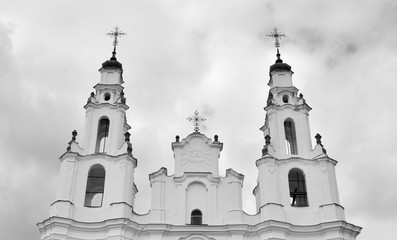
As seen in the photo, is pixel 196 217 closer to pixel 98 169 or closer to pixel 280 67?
pixel 98 169

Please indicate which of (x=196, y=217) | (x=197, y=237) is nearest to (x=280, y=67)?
(x=196, y=217)

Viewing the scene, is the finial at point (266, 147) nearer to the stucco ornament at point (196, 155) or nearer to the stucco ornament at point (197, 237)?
the stucco ornament at point (196, 155)

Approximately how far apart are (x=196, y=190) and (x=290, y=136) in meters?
6.31

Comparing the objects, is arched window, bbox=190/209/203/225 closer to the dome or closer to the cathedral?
the cathedral

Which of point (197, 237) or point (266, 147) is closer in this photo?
point (197, 237)

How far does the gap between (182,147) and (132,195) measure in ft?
10.6

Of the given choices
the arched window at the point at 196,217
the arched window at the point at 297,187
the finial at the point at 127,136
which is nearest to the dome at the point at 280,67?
the arched window at the point at 297,187

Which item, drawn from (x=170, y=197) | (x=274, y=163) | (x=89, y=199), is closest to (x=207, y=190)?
(x=170, y=197)

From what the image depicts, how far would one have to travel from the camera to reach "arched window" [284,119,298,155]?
29156 millimetres

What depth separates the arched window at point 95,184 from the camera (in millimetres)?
27156

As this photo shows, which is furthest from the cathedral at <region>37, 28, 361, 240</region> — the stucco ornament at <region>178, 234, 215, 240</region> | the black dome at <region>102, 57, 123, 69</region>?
the black dome at <region>102, 57, 123, 69</region>

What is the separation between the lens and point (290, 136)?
97.1ft

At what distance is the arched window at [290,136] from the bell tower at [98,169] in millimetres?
8003

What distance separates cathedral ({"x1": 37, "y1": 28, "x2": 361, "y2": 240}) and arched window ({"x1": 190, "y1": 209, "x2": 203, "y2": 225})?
0.04 m
